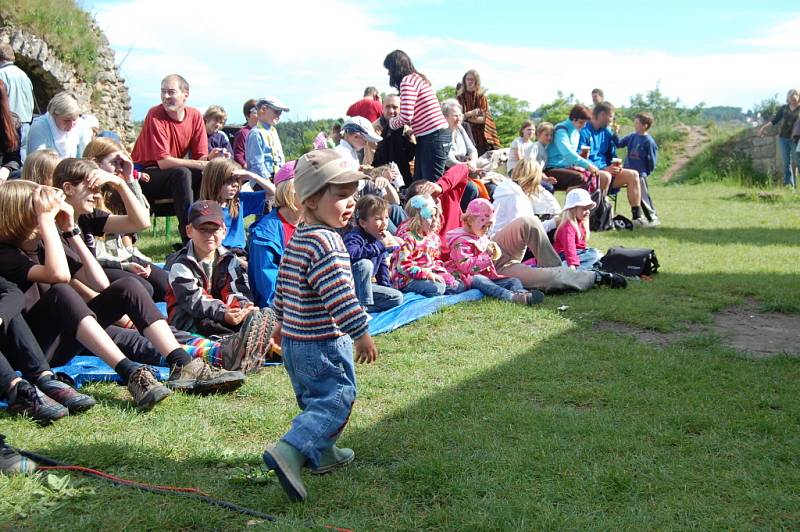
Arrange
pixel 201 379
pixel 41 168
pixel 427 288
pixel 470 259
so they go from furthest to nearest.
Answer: pixel 470 259, pixel 427 288, pixel 41 168, pixel 201 379

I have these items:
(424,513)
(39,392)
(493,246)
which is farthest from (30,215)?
(493,246)

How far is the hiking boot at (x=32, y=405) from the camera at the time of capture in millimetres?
4215

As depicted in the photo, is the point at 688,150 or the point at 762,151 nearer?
the point at 762,151

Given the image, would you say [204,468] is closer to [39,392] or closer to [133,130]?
[39,392]

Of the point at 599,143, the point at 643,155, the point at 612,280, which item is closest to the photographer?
the point at 612,280

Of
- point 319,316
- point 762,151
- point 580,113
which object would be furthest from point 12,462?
point 762,151

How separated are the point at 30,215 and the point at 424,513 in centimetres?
277

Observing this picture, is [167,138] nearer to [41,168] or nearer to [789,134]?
[41,168]

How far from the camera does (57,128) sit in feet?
25.2

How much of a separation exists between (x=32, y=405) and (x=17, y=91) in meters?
5.34

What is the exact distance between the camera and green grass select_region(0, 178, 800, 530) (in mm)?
3244

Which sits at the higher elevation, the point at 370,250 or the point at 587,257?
the point at 370,250

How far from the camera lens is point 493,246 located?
25.6ft

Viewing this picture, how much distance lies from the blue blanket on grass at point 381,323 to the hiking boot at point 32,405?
0.25m
